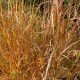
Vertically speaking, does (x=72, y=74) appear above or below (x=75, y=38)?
below

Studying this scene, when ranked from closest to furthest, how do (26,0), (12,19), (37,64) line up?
(37,64) < (12,19) < (26,0)

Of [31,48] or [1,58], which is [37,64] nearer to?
[31,48]

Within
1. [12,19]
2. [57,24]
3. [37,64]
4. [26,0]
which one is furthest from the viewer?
[26,0]

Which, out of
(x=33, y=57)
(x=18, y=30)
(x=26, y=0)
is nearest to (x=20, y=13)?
(x=18, y=30)

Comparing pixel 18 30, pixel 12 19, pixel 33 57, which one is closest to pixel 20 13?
pixel 12 19

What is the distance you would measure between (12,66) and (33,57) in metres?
0.18

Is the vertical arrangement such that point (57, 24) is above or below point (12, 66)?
above

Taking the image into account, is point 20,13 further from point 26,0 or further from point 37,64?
point 26,0

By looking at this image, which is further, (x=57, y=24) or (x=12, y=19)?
(x=12, y=19)

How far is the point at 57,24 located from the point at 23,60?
417 mm

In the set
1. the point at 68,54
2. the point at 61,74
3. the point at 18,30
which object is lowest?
the point at 61,74

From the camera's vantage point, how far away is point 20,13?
2580 millimetres

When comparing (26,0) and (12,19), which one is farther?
(26,0)

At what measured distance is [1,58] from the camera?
230cm
